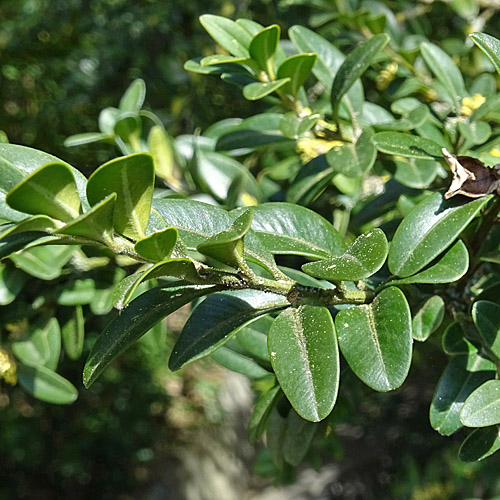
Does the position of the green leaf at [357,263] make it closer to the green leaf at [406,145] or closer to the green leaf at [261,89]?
the green leaf at [406,145]

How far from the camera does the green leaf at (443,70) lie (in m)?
0.94

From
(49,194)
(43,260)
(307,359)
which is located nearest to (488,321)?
(307,359)

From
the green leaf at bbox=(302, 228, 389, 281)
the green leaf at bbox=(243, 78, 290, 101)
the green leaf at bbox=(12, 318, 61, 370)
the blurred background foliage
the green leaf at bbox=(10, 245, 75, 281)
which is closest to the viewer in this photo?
the green leaf at bbox=(302, 228, 389, 281)

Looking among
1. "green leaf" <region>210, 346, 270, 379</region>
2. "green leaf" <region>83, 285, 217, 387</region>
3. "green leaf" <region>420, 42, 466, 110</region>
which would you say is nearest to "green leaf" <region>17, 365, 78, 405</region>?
"green leaf" <region>210, 346, 270, 379</region>

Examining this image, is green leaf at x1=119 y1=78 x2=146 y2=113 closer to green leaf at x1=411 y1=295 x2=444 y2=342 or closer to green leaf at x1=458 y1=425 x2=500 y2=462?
green leaf at x1=411 y1=295 x2=444 y2=342

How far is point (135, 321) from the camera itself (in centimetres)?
57

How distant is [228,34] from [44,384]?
65 cm

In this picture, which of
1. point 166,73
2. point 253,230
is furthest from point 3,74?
point 253,230

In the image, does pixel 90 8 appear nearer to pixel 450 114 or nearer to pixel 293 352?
pixel 450 114

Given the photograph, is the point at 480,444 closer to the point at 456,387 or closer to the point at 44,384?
the point at 456,387

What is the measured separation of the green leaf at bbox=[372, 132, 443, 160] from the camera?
708mm

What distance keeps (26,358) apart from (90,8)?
1.26 meters

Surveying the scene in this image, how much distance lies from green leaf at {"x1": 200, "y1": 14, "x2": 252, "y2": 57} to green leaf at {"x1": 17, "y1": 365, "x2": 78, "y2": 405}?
58 centimetres

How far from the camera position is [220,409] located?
3.41 metres
